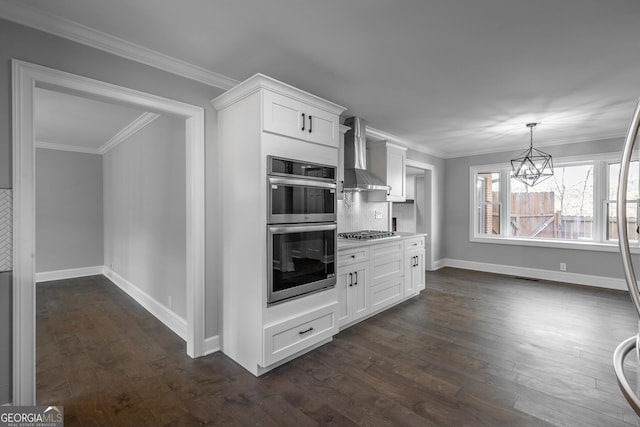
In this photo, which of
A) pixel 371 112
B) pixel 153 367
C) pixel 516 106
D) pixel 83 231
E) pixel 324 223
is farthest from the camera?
pixel 83 231

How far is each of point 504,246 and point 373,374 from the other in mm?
4806

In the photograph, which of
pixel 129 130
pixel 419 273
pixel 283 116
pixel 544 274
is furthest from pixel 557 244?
pixel 129 130

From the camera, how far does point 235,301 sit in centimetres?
264

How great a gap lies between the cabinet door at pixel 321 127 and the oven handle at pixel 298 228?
0.76 m

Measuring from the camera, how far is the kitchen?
2111mm

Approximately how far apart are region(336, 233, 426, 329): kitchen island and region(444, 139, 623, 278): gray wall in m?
2.39

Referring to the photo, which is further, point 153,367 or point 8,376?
point 153,367

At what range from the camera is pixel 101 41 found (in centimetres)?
215

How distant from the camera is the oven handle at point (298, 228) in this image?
2.40m

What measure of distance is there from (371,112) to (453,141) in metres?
2.27

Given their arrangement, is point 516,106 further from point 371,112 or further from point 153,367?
point 153,367

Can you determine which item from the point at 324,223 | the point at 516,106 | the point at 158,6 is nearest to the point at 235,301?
the point at 324,223

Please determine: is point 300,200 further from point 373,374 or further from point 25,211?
point 25,211

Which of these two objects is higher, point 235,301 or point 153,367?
point 235,301
